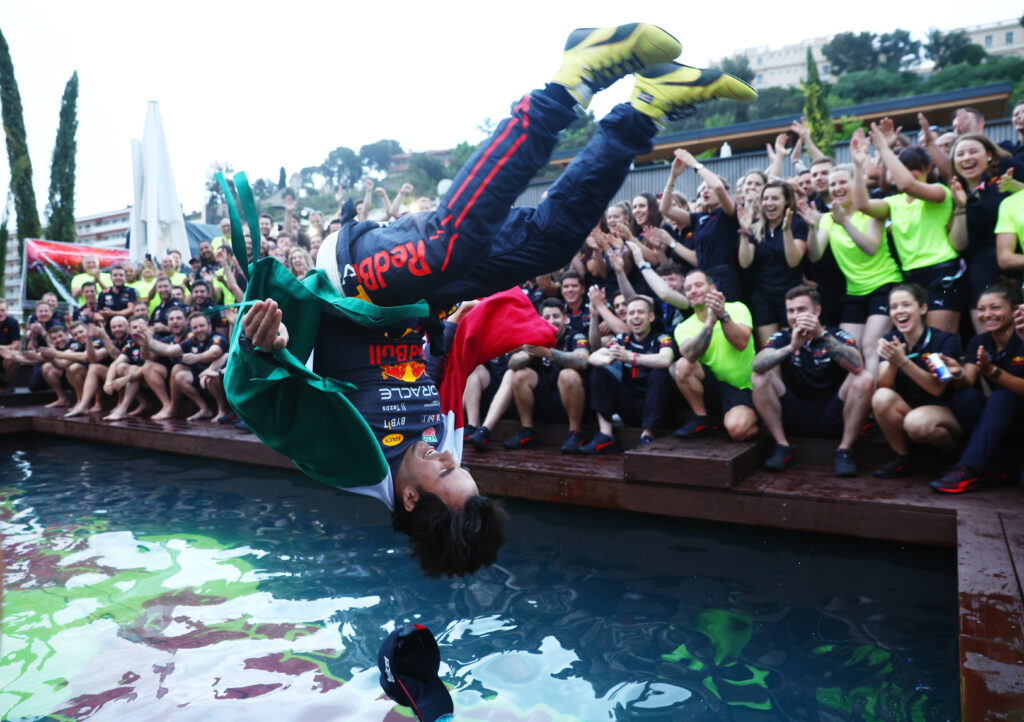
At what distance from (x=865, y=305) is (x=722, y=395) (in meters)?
1.14

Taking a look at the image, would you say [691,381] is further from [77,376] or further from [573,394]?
[77,376]

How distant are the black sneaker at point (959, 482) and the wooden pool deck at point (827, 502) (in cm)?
6

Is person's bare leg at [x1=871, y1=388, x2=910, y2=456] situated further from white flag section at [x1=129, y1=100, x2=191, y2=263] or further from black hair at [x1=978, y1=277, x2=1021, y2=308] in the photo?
white flag section at [x1=129, y1=100, x2=191, y2=263]

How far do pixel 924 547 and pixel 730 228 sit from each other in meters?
2.69

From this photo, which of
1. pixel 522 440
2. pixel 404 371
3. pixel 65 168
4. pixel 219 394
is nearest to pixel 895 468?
pixel 522 440

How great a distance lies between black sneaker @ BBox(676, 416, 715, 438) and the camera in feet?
16.5

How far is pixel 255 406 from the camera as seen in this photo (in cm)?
230

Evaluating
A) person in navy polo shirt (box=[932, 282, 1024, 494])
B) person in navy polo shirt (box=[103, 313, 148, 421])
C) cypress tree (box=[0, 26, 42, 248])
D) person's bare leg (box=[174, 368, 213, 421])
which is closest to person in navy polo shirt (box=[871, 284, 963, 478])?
person in navy polo shirt (box=[932, 282, 1024, 494])

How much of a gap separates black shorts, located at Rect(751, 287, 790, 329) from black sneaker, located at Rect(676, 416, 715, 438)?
87 cm

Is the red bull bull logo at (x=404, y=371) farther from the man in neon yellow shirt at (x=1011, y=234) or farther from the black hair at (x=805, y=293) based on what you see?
the man in neon yellow shirt at (x=1011, y=234)

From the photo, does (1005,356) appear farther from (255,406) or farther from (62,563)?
(62,563)

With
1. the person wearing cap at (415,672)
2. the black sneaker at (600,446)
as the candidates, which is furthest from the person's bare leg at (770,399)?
the person wearing cap at (415,672)

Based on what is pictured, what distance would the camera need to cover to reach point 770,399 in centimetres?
466

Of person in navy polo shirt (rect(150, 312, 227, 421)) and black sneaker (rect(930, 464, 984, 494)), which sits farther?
person in navy polo shirt (rect(150, 312, 227, 421))
